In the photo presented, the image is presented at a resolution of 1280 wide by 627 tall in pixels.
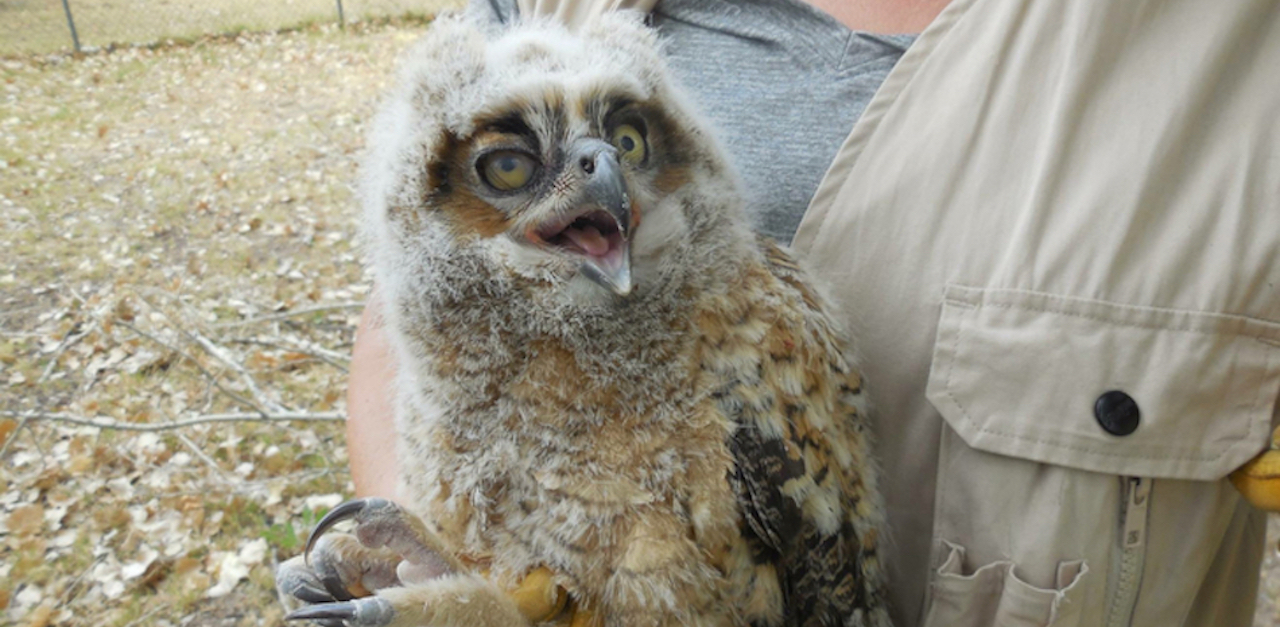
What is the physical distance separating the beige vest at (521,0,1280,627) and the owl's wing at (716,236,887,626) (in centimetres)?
12

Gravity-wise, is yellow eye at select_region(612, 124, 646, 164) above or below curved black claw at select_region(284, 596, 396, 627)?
above

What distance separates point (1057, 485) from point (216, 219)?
604cm

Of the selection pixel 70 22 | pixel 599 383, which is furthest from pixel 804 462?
pixel 70 22

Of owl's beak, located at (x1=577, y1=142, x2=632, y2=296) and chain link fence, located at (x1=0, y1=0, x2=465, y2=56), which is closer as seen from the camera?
owl's beak, located at (x1=577, y1=142, x2=632, y2=296)

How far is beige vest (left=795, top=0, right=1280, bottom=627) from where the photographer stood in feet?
3.66

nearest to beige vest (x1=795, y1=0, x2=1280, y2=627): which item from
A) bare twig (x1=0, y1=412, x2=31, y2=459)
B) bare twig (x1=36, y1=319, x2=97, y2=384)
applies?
bare twig (x1=0, y1=412, x2=31, y2=459)

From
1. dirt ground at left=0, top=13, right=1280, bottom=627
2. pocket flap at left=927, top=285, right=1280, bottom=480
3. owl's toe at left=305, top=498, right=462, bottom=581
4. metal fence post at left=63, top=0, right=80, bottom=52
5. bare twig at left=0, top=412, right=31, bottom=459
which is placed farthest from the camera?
metal fence post at left=63, top=0, right=80, bottom=52

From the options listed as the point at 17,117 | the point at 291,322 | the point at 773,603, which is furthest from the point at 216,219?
the point at 773,603

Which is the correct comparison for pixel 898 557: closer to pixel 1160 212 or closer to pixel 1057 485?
pixel 1057 485

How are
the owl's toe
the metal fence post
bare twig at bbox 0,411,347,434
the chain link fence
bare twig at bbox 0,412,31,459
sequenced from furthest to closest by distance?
the metal fence post < the chain link fence < bare twig at bbox 0,412,31,459 < bare twig at bbox 0,411,347,434 < the owl's toe

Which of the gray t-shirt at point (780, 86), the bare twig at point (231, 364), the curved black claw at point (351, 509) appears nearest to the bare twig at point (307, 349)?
the bare twig at point (231, 364)

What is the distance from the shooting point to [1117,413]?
1138 mm

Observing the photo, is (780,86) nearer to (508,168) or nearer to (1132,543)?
(508,168)

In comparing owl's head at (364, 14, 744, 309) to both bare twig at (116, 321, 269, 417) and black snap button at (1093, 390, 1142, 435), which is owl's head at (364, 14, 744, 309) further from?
bare twig at (116, 321, 269, 417)
